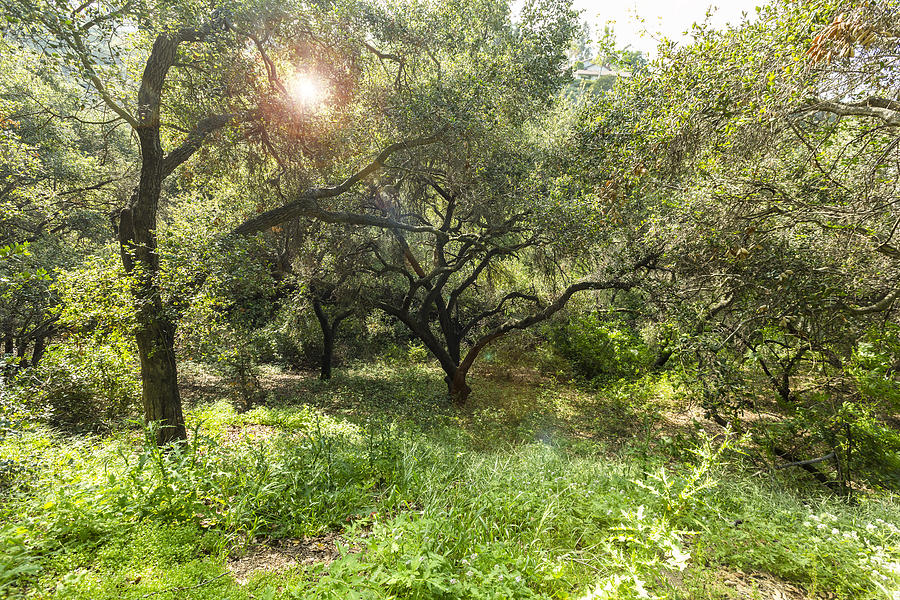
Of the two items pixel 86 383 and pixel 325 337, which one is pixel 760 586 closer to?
pixel 86 383

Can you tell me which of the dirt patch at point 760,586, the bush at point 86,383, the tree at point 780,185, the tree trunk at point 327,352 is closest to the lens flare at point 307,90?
the tree at point 780,185

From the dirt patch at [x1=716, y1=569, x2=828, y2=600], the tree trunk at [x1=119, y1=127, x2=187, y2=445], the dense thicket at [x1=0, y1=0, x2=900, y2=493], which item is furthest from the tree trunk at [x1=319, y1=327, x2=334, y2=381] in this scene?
the dirt patch at [x1=716, y1=569, x2=828, y2=600]

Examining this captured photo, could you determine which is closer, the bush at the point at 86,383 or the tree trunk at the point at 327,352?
the bush at the point at 86,383

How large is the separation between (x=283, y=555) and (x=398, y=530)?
3.18ft

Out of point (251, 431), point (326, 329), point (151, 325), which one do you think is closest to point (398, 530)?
point (151, 325)

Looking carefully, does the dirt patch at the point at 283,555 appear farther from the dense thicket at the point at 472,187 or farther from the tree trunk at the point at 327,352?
the tree trunk at the point at 327,352

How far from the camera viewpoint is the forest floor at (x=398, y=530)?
1.99 meters

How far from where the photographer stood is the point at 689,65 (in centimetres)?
406

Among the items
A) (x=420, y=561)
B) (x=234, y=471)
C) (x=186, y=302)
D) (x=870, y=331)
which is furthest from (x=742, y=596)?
(x=186, y=302)

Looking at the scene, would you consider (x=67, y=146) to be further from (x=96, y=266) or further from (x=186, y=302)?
(x=186, y=302)

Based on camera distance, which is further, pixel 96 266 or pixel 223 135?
pixel 223 135

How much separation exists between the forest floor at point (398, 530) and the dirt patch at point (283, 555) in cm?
1

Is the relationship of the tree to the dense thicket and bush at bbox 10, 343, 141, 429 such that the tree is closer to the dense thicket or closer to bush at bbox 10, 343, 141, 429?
the dense thicket

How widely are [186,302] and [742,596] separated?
21.0 ft
